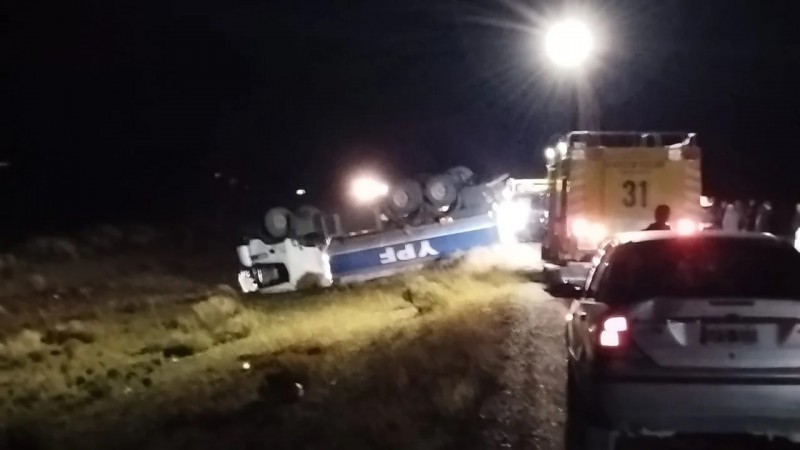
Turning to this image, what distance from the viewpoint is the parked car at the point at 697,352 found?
6.80 meters

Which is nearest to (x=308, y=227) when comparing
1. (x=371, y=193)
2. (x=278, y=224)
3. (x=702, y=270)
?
(x=278, y=224)

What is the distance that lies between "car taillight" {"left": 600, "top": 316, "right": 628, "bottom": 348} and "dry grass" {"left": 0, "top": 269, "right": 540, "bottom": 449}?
1704 millimetres

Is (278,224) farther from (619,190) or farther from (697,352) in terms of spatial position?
(697,352)

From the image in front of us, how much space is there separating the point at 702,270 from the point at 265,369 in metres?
5.53

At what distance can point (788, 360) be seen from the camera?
679cm

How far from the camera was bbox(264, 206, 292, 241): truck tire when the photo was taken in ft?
62.8

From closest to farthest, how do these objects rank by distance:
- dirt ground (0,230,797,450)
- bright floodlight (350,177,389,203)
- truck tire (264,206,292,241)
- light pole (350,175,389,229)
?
dirt ground (0,230,797,450)
truck tire (264,206,292,241)
light pole (350,175,389,229)
bright floodlight (350,177,389,203)

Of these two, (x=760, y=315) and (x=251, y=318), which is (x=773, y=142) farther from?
(x=760, y=315)

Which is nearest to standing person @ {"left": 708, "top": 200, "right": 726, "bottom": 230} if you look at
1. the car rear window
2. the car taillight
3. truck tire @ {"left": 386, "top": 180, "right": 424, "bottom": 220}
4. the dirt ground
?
the dirt ground

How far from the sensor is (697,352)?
6.86 metres

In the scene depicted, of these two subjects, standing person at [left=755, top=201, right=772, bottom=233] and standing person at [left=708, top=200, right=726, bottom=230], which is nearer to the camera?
standing person at [left=708, top=200, right=726, bottom=230]

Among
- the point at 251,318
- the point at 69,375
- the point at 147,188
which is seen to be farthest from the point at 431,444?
the point at 147,188

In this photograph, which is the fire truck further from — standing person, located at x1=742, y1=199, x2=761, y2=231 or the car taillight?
the car taillight

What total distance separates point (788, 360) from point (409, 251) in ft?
43.3
